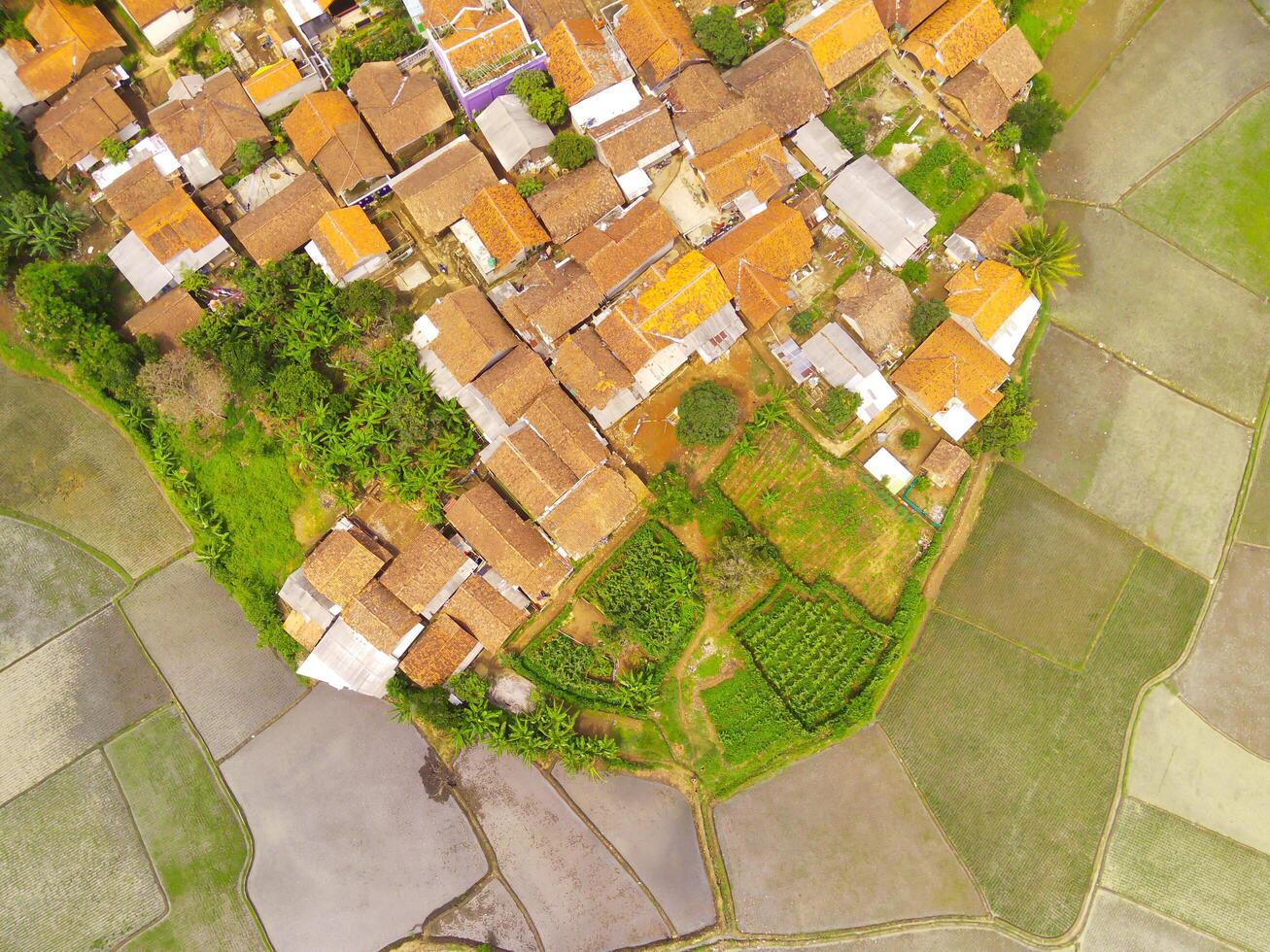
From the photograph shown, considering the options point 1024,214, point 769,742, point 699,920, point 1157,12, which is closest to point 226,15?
point 1024,214

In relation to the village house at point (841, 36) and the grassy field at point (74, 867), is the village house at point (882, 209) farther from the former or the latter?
the grassy field at point (74, 867)

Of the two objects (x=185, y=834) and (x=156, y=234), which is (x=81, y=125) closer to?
(x=156, y=234)

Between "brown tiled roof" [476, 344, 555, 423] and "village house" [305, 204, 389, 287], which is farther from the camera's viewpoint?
"brown tiled roof" [476, 344, 555, 423]

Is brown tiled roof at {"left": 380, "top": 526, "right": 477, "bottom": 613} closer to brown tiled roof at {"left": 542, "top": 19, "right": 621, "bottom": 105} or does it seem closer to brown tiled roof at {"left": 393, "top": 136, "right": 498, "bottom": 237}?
brown tiled roof at {"left": 393, "top": 136, "right": 498, "bottom": 237}

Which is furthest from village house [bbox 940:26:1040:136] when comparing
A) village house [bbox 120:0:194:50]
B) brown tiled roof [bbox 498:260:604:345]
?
village house [bbox 120:0:194:50]

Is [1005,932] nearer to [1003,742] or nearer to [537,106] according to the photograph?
[1003,742]

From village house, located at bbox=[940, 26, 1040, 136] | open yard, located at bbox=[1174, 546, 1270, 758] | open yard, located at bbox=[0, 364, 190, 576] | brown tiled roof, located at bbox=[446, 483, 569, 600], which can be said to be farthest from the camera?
open yard, located at bbox=[0, 364, 190, 576]

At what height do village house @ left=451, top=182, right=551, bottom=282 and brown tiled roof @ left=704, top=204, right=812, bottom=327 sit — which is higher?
village house @ left=451, top=182, right=551, bottom=282
